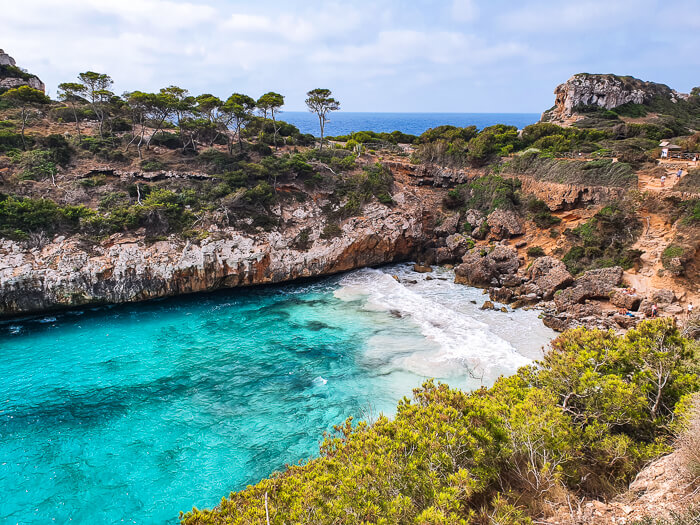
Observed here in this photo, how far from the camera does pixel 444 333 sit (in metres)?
21.6

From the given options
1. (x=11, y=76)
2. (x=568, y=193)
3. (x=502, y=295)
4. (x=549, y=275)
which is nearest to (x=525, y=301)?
(x=502, y=295)

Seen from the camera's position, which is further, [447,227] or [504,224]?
[447,227]

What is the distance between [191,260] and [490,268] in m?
22.6

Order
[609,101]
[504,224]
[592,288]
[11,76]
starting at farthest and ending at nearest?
[609,101] → [11,76] → [504,224] → [592,288]

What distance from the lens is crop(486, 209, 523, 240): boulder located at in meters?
32.0

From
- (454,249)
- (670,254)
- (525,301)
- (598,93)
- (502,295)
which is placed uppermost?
(598,93)

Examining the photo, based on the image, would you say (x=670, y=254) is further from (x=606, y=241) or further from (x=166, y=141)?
(x=166, y=141)

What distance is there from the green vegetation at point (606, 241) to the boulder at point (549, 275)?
1.12 m

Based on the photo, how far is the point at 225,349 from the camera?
67.9 ft

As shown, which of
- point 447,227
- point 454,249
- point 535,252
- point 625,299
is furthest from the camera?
point 447,227

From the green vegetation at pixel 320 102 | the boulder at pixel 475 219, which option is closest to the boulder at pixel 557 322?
the boulder at pixel 475 219

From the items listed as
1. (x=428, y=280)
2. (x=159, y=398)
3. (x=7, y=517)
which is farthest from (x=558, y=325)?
(x=7, y=517)

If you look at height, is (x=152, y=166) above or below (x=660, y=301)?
A: above

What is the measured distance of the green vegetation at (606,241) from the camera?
2483 centimetres
